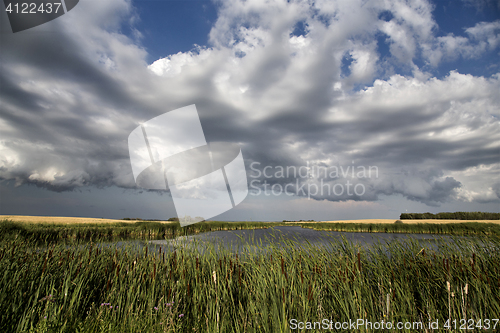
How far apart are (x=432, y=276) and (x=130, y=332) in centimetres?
531

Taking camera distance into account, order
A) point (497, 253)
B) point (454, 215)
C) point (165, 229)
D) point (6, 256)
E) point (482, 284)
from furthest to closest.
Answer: point (454, 215) → point (165, 229) → point (497, 253) → point (6, 256) → point (482, 284)

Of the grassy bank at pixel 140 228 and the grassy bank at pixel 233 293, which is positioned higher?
the grassy bank at pixel 233 293

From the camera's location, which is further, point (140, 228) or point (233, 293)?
point (140, 228)

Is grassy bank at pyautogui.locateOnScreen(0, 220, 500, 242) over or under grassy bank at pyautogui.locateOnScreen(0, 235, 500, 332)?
under

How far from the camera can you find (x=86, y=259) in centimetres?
454

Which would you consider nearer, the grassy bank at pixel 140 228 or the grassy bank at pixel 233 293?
the grassy bank at pixel 233 293

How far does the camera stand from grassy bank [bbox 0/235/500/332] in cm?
291

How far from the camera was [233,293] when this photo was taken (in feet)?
13.6

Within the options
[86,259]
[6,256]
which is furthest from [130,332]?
[6,256]

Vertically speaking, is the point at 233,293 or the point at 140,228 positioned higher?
the point at 233,293

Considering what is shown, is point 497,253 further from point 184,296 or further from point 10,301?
point 10,301

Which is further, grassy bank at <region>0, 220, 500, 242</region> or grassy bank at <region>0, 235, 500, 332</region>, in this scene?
grassy bank at <region>0, 220, 500, 242</region>

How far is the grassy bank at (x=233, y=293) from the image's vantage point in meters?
2.91

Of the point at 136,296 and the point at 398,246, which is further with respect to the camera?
the point at 398,246
